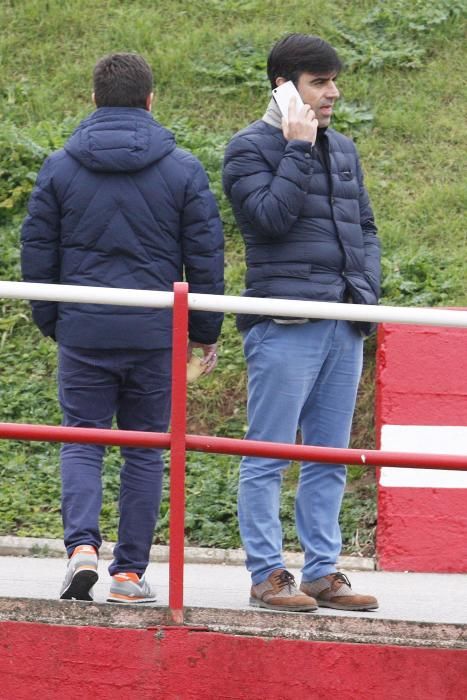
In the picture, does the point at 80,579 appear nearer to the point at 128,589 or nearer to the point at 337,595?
the point at 128,589

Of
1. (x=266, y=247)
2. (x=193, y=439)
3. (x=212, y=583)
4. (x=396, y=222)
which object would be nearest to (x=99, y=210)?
(x=266, y=247)

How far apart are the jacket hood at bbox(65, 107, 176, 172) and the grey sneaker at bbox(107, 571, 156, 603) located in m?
1.43

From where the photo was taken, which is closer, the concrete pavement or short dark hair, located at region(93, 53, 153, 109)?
short dark hair, located at region(93, 53, 153, 109)

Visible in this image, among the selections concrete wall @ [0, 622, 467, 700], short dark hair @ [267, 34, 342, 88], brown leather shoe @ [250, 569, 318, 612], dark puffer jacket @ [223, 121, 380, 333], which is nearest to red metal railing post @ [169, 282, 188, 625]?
concrete wall @ [0, 622, 467, 700]

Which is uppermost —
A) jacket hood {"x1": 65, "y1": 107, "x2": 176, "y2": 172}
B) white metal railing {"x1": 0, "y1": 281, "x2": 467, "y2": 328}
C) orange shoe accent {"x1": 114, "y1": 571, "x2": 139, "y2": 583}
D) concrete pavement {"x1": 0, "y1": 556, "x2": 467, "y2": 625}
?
jacket hood {"x1": 65, "y1": 107, "x2": 176, "y2": 172}

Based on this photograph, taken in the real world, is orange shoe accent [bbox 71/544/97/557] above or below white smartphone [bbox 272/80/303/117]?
below

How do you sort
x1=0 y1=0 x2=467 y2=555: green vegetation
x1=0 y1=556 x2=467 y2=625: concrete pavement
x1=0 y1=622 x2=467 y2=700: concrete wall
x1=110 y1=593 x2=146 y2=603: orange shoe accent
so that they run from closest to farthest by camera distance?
x1=0 y1=622 x2=467 y2=700: concrete wall
x1=110 y1=593 x2=146 y2=603: orange shoe accent
x1=0 y1=556 x2=467 y2=625: concrete pavement
x1=0 y1=0 x2=467 y2=555: green vegetation

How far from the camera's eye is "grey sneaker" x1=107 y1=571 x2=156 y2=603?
4.88m

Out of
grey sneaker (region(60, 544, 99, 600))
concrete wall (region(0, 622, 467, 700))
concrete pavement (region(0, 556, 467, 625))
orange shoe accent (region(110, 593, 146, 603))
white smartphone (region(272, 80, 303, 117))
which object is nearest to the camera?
concrete wall (region(0, 622, 467, 700))

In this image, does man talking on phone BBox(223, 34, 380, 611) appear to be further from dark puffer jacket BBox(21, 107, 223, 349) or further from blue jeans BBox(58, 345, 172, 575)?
blue jeans BBox(58, 345, 172, 575)

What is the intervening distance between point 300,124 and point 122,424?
1238 millimetres

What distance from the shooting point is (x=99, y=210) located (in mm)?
4910

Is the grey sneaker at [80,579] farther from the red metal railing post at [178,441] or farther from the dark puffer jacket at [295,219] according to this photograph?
the dark puffer jacket at [295,219]

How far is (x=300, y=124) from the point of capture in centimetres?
Result: 491
